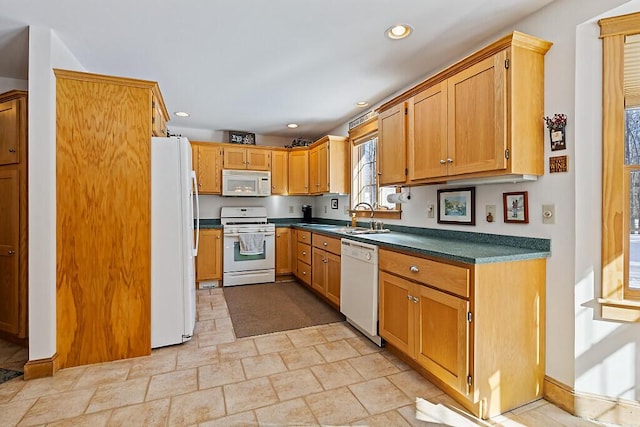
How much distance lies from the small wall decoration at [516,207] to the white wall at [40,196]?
319 centimetres

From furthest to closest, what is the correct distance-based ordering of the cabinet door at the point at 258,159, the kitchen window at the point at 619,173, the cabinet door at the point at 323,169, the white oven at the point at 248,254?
the cabinet door at the point at 258,159 < the white oven at the point at 248,254 < the cabinet door at the point at 323,169 < the kitchen window at the point at 619,173

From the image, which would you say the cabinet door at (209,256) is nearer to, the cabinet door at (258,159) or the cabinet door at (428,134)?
the cabinet door at (258,159)

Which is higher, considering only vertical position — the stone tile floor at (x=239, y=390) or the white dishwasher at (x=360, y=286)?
the white dishwasher at (x=360, y=286)

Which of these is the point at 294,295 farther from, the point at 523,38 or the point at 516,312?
the point at 523,38

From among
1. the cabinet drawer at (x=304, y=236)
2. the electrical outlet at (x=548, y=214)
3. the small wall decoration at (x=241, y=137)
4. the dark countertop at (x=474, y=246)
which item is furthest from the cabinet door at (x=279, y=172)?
the electrical outlet at (x=548, y=214)

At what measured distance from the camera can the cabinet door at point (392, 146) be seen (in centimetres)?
274

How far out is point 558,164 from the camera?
1878 mm

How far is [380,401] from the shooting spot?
1914mm

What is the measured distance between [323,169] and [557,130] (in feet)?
9.98

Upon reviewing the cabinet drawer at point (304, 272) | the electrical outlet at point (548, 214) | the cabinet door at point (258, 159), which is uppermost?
the cabinet door at point (258, 159)

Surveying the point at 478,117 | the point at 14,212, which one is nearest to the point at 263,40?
the point at 478,117

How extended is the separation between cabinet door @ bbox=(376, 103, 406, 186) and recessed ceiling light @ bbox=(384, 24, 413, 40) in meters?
0.55

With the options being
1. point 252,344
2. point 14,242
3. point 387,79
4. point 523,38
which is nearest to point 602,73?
point 523,38


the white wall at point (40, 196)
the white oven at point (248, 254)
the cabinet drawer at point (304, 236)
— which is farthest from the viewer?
the white oven at point (248, 254)
